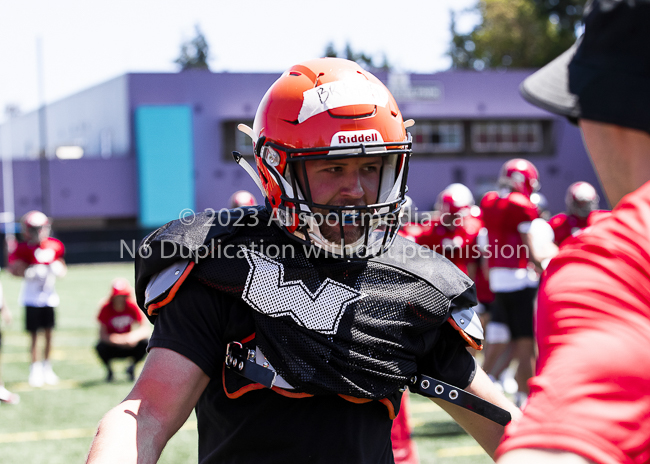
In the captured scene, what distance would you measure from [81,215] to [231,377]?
89.8 feet

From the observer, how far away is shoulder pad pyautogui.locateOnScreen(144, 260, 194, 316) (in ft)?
5.13

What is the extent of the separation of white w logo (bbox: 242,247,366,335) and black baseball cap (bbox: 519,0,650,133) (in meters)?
0.84

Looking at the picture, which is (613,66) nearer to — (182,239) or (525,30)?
(182,239)

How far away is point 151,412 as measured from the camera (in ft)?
4.71

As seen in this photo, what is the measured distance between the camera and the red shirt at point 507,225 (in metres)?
6.68

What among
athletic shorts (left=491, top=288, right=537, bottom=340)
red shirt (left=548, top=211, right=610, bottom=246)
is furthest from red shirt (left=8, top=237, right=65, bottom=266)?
red shirt (left=548, top=211, right=610, bottom=246)

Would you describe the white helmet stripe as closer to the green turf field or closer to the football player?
the football player

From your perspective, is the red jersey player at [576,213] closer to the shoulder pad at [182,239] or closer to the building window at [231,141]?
the shoulder pad at [182,239]

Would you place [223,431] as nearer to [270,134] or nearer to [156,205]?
[270,134]

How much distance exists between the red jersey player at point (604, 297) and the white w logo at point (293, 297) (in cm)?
81

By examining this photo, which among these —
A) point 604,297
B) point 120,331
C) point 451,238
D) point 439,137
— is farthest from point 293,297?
point 439,137

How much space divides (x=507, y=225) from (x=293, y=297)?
5.47 metres

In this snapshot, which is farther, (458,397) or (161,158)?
(161,158)

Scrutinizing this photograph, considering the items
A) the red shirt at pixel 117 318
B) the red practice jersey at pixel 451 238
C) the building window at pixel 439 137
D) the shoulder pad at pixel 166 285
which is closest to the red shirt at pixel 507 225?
the red practice jersey at pixel 451 238
